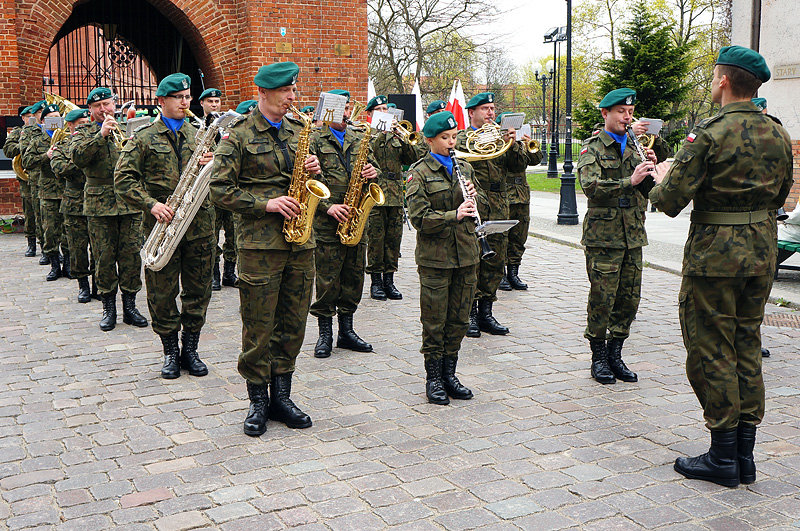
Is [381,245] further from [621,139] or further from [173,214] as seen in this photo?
[621,139]

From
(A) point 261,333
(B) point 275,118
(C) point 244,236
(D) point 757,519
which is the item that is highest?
(B) point 275,118

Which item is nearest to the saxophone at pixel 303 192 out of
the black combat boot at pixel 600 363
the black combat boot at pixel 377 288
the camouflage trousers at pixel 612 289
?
the camouflage trousers at pixel 612 289

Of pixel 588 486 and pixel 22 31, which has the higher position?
pixel 22 31

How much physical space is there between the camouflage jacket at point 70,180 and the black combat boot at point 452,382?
5268 mm

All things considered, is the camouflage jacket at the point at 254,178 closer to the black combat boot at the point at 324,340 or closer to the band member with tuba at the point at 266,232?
the band member with tuba at the point at 266,232

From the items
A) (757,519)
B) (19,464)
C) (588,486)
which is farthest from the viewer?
(19,464)

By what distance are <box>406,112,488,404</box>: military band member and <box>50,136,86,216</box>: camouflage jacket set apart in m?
5.00

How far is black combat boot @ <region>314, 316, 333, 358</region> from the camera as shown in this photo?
703 cm

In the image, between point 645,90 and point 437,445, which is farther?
point 645,90

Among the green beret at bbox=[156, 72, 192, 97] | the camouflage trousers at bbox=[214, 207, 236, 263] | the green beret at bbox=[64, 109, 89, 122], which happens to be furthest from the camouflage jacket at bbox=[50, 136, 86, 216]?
the green beret at bbox=[156, 72, 192, 97]

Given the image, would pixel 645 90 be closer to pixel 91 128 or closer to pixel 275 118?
pixel 91 128

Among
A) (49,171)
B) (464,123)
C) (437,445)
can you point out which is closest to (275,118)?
(437,445)

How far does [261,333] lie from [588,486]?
2238mm

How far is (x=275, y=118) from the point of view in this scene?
5.17 meters
